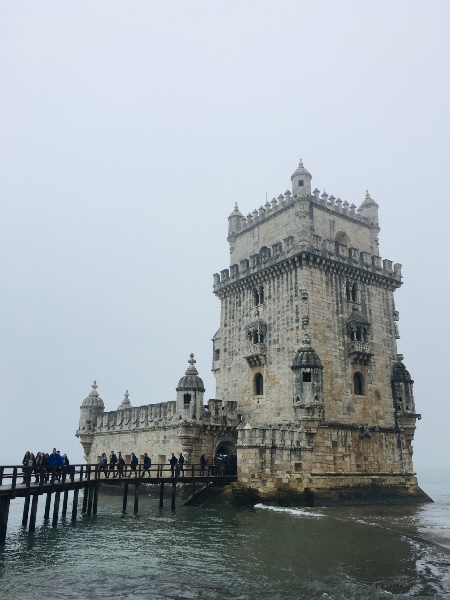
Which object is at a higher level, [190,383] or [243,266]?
[243,266]

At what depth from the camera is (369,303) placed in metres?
38.7

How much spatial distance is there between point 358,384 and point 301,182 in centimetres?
1493

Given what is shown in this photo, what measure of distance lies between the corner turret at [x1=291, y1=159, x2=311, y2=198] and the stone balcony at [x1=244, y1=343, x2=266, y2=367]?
11.1 m

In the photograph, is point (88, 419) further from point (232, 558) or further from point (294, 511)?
point (232, 558)

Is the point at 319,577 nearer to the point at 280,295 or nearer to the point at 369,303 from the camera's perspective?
the point at 280,295

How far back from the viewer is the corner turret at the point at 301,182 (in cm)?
3788

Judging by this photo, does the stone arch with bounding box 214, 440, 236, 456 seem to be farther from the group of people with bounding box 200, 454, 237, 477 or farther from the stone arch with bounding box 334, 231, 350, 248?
the stone arch with bounding box 334, 231, 350, 248

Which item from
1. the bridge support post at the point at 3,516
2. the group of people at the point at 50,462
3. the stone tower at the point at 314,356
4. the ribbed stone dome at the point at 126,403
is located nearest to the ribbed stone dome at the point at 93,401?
the ribbed stone dome at the point at 126,403

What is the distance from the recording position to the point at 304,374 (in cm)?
3272

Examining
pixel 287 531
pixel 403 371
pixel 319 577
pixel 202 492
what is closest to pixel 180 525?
pixel 287 531

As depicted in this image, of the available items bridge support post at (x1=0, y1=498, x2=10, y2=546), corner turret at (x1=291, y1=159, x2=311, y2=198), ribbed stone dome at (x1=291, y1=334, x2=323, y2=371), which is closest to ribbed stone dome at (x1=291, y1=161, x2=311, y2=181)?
corner turret at (x1=291, y1=159, x2=311, y2=198)

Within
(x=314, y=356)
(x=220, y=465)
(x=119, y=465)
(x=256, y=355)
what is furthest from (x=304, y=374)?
(x=119, y=465)

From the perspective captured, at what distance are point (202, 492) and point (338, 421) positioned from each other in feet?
31.6

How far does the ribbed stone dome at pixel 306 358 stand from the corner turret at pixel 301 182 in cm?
1091
